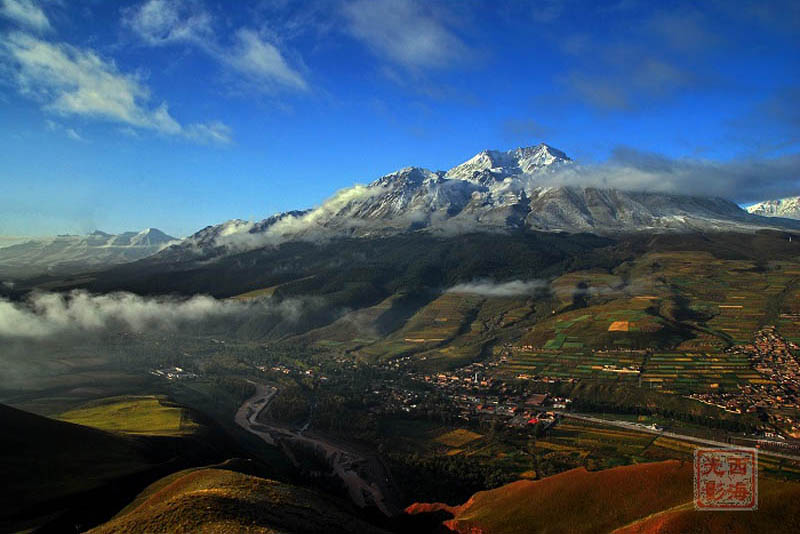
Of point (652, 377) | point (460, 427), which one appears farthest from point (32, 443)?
point (652, 377)

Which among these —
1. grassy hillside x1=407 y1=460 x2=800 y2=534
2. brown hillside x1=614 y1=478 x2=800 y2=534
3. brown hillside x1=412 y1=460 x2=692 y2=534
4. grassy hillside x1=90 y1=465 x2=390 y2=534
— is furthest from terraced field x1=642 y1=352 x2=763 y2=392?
grassy hillside x1=90 y1=465 x2=390 y2=534

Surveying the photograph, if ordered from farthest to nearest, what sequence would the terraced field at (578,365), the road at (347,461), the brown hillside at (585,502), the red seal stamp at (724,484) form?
the terraced field at (578,365)
the road at (347,461)
the brown hillside at (585,502)
the red seal stamp at (724,484)

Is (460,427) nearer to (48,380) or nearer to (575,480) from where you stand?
(575,480)

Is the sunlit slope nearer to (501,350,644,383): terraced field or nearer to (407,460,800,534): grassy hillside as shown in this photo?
(407,460,800,534): grassy hillside

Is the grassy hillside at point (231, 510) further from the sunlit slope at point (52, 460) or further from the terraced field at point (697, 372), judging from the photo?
the terraced field at point (697, 372)

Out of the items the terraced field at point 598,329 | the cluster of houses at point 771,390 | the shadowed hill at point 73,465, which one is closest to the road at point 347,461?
the shadowed hill at point 73,465

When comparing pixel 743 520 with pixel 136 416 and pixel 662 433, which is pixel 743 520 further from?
pixel 136 416
